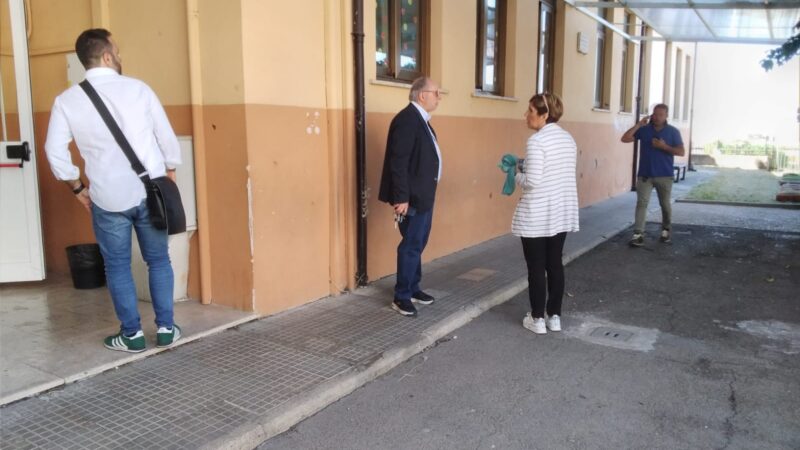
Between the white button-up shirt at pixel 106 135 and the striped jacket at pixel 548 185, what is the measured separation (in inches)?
105

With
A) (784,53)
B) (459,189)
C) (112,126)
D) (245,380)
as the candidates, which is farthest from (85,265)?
(784,53)

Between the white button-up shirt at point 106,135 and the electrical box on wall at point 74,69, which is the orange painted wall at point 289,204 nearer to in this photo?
the white button-up shirt at point 106,135

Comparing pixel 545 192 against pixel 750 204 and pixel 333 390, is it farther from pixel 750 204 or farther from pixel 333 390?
pixel 750 204

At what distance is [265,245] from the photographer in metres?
4.95

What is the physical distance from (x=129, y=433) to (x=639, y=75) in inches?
585

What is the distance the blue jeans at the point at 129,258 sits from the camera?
13.1ft

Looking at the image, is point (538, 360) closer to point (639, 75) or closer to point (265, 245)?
point (265, 245)

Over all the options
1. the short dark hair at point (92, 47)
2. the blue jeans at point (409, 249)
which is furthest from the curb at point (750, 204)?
the short dark hair at point (92, 47)

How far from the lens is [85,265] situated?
18.2 feet

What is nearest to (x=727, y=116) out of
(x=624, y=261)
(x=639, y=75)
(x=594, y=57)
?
(x=639, y=75)

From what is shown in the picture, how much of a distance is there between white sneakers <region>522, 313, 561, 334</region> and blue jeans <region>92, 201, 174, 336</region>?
2.77 meters

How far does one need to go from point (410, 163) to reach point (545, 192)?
3.54ft

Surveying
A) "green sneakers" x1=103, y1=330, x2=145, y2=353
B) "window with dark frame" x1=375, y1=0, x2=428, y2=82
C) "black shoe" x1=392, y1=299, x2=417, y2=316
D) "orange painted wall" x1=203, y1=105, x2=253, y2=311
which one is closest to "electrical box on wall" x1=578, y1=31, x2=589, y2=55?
"window with dark frame" x1=375, y1=0, x2=428, y2=82

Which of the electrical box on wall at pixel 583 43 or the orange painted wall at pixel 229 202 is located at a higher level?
the electrical box on wall at pixel 583 43
